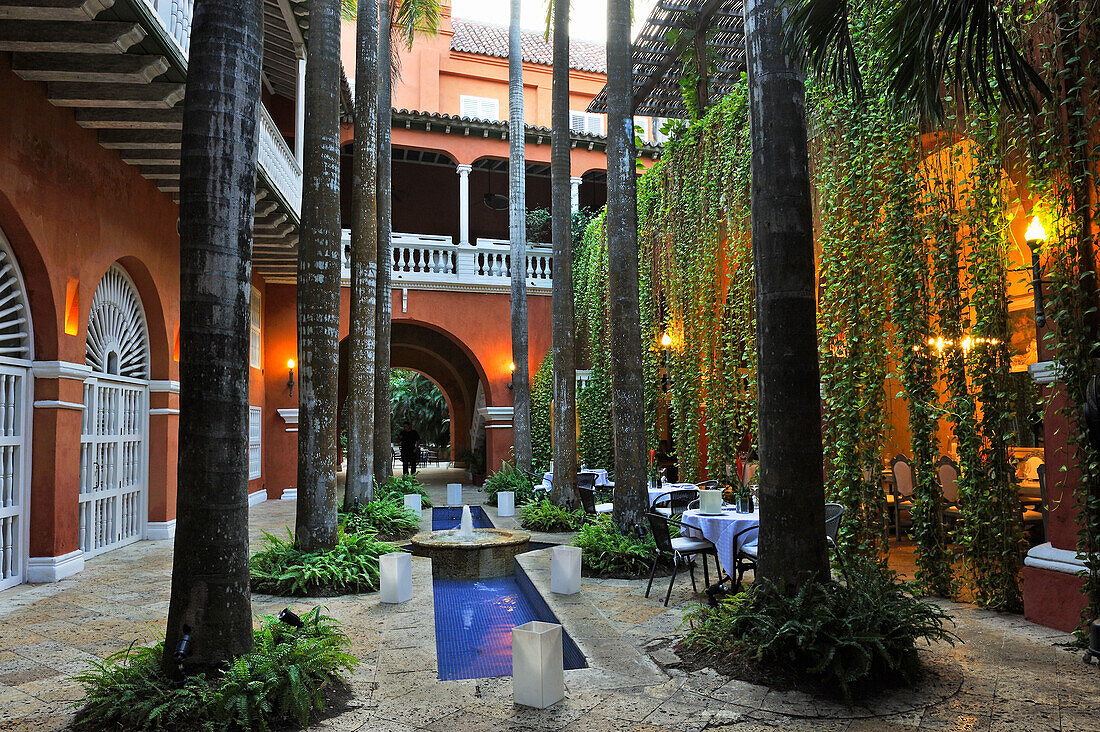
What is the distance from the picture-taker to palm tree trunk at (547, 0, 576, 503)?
11.1 metres

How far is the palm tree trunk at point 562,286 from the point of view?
36.4 ft

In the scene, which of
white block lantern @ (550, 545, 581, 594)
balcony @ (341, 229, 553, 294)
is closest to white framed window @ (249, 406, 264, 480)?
balcony @ (341, 229, 553, 294)

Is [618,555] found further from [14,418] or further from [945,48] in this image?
[14,418]

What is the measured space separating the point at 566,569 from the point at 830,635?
2.86 metres

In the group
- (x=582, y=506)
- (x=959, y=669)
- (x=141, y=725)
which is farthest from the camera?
(x=582, y=506)

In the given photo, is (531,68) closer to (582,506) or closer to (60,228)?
(582,506)

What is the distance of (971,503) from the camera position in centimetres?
607

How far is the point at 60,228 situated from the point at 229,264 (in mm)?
4993

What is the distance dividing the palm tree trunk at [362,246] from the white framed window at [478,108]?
12120 mm

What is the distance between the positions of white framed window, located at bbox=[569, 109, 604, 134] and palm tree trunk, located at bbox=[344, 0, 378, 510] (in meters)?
13.3

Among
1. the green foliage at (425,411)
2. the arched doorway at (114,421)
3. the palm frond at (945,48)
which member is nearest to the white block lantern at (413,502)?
the arched doorway at (114,421)

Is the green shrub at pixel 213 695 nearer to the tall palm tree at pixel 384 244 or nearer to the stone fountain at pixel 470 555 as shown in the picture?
the stone fountain at pixel 470 555

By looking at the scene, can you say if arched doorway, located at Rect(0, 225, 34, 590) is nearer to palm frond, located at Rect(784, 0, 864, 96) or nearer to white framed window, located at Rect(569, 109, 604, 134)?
palm frond, located at Rect(784, 0, 864, 96)

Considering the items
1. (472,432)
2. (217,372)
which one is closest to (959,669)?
(217,372)
